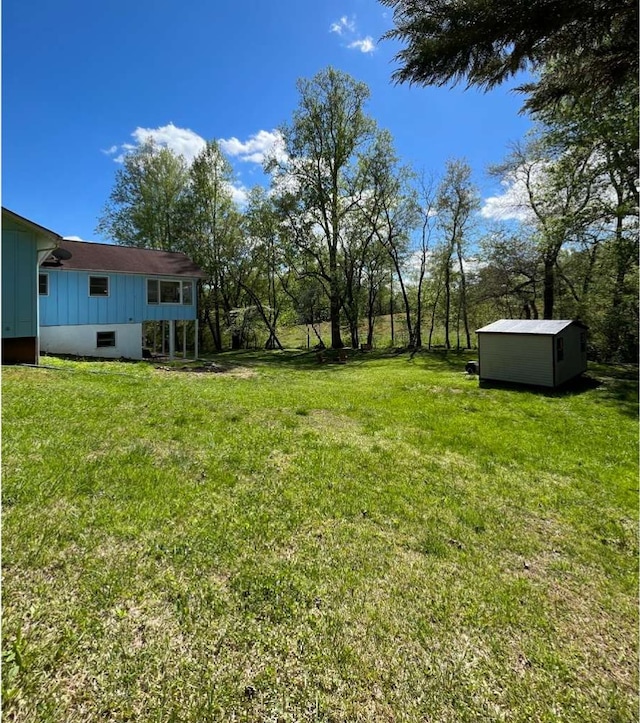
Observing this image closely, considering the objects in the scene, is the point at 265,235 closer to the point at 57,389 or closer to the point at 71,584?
the point at 57,389

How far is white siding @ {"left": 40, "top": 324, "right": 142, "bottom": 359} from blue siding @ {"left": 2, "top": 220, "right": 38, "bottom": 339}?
4973 millimetres

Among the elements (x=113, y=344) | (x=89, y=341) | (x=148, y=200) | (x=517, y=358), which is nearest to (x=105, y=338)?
(x=113, y=344)

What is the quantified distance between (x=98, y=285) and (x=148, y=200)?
1326 centimetres

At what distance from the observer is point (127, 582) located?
2.43m

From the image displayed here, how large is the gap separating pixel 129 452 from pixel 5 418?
6.53ft

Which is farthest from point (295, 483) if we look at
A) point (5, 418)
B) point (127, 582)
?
point (5, 418)

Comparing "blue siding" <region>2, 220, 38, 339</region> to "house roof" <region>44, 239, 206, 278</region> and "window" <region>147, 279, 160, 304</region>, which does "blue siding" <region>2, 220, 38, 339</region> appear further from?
"window" <region>147, 279, 160, 304</region>

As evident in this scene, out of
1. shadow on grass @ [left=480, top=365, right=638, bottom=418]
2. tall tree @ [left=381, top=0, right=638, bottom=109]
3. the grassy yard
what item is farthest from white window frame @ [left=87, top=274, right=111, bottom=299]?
shadow on grass @ [left=480, top=365, right=638, bottom=418]

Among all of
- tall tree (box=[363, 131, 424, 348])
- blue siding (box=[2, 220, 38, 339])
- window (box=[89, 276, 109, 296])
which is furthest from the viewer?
tall tree (box=[363, 131, 424, 348])

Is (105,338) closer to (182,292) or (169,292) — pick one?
(169,292)

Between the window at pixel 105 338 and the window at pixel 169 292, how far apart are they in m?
2.16

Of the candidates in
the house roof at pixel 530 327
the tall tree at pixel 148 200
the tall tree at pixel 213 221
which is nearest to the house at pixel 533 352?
the house roof at pixel 530 327

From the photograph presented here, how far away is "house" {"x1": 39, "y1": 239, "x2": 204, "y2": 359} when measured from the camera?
1314cm

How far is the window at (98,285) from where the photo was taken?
14.1 metres
